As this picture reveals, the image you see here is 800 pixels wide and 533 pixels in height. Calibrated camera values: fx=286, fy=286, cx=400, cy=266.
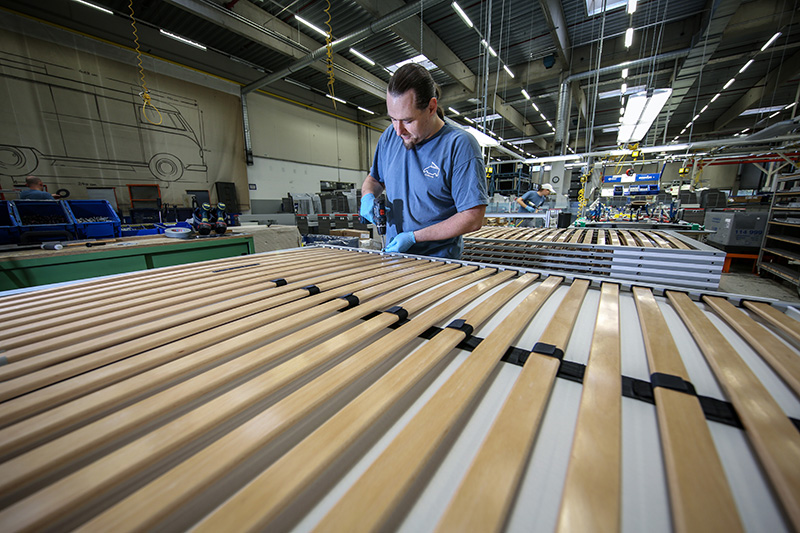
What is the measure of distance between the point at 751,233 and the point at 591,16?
5.63 meters

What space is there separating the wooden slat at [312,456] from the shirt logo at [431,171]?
4.63ft

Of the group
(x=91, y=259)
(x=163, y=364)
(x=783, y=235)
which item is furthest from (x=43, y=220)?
(x=783, y=235)

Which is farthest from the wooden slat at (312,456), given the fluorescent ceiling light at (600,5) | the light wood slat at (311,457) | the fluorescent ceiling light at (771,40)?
the fluorescent ceiling light at (771,40)

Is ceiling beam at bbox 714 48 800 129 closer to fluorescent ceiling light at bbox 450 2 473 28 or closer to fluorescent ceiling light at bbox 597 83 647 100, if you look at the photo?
fluorescent ceiling light at bbox 597 83 647 100

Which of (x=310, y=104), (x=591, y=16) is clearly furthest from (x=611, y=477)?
(x=310, y=104)

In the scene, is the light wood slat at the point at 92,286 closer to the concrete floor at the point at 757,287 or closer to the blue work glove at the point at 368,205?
the blue work glove at the point at 368,205

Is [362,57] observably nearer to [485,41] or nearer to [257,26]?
[257,26]

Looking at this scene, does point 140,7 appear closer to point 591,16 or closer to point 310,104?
point 310,104

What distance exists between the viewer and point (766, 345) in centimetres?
73

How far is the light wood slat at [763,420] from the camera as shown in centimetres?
39

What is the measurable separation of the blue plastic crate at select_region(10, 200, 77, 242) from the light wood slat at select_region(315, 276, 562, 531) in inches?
166

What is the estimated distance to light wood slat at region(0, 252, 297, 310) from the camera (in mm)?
1206

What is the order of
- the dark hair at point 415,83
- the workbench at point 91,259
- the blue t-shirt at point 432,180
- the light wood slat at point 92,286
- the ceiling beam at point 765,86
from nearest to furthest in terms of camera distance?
1. the light wood slat at point 92,286
2. the dark hair at point 415,83
3. the blue t-shirt at point 432,180
4. the workbench at point 91,259
5. the ceiling beam at point 765,86

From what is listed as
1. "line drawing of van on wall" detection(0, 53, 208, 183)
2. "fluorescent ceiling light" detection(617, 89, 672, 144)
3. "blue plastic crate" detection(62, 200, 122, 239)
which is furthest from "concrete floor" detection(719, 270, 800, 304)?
"line drawing of van on wall" detection(0, 53, 208, 183)
